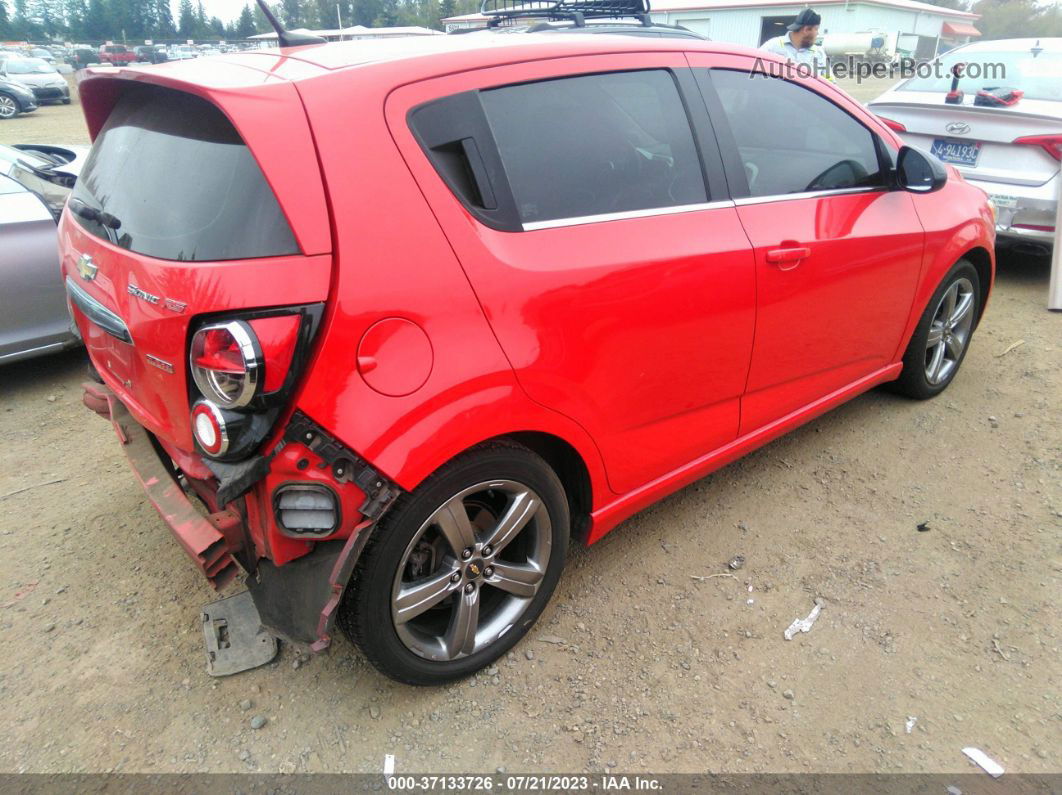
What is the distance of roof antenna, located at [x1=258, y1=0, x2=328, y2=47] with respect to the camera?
231 cm

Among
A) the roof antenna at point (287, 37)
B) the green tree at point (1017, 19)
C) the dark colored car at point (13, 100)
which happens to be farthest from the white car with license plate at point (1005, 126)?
the green tree at point (1017, 19)

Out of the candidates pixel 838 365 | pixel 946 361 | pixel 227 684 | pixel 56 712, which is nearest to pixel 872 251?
pixel 838 365

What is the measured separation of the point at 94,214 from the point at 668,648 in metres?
2.25

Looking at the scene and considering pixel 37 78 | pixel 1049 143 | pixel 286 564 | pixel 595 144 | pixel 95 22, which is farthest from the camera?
pixel 95 22

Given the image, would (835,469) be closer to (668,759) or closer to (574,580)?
(574,580)

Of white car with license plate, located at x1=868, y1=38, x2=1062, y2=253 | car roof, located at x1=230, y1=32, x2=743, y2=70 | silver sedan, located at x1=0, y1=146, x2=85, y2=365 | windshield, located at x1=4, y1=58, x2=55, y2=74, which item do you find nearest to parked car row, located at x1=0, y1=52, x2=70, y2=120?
windshield, located at x1=4, y1=58, x2=55, y2=74

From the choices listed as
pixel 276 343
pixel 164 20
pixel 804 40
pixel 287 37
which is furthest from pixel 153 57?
pixel 164 20

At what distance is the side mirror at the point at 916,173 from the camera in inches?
121

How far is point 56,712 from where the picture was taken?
2.16m

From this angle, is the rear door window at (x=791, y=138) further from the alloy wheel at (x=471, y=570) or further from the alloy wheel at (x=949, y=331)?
the alloy wheel at (x=471, y=570)

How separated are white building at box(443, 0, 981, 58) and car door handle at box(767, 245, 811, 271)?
39670mm

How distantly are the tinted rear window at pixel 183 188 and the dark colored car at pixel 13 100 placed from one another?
22.5 metres

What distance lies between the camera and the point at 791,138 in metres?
2.82

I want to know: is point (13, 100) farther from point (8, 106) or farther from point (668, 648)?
point (668, 648)
